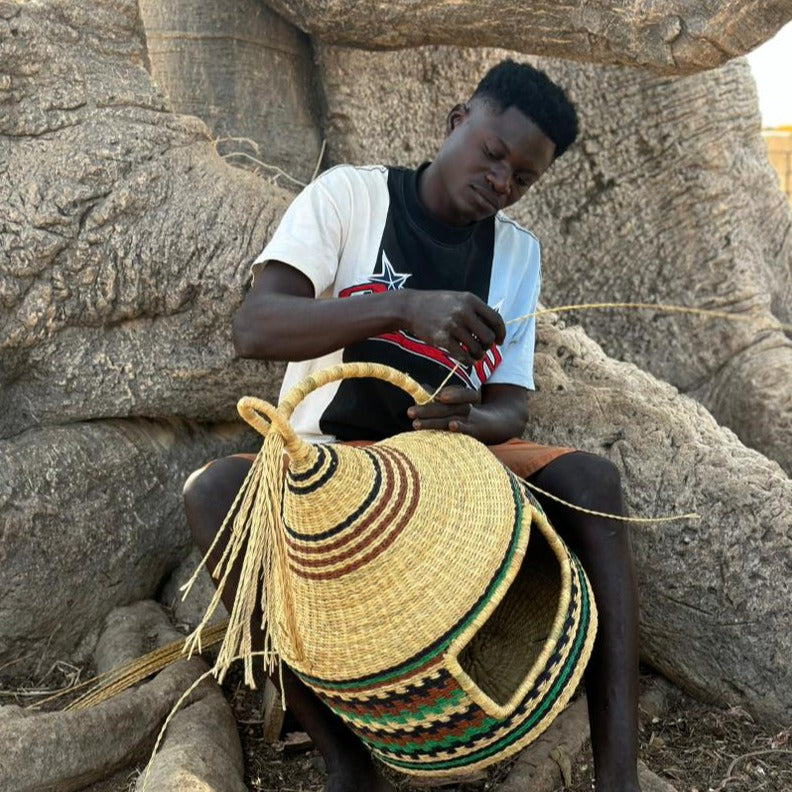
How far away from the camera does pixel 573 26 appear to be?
3006mm

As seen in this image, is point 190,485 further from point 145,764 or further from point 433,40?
point 433,40

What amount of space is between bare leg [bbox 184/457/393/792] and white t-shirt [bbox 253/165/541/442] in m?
0.32

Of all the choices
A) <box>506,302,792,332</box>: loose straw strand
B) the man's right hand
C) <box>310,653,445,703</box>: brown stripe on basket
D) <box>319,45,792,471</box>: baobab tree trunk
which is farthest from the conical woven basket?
<box>319,45,792,471</box>: baobab tree trunk

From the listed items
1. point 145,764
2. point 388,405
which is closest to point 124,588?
point 145,764

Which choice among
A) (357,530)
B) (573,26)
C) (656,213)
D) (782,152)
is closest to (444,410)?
(357,530)

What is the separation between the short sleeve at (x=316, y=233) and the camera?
252 cm

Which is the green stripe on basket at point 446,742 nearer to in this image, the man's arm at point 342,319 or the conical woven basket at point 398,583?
the conical woven basket at point 398,583

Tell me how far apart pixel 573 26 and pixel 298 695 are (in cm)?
191

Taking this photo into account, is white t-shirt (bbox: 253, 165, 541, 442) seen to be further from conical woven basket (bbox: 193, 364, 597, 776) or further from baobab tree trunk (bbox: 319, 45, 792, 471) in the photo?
baobab tree trunk (bbox: 319, 45, 792, 471)

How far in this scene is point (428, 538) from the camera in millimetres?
2029

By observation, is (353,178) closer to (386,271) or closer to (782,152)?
(386,271)

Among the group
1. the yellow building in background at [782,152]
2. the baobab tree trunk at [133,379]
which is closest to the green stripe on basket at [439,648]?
the baobab tree trunk at [133,379]

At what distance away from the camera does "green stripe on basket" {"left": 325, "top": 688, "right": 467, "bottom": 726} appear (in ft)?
6.48

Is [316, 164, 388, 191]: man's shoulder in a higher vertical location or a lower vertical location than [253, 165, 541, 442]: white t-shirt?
higher
